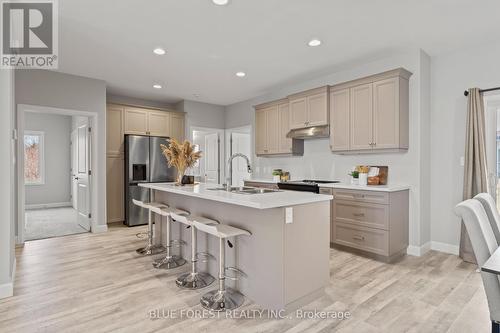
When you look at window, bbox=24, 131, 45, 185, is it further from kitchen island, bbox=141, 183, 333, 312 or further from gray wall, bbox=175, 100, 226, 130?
kitchen island, bbox=141, 183, 333, 312

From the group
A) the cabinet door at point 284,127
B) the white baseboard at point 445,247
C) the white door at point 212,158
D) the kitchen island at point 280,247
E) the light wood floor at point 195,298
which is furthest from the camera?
the white door at point 212,158

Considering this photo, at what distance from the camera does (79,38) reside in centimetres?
330

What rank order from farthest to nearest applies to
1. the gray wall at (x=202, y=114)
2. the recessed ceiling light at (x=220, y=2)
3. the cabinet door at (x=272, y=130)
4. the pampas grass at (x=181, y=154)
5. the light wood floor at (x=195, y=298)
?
the gray wall at (x=202, y=114), the cabinet door at (x=272, y=130), the pampas grass at (x=181, y=154), the recessed ceiling light at (x=220, y=2), the light wood floor at (x=195, y=298)

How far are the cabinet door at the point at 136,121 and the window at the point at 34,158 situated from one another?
12.5 ft

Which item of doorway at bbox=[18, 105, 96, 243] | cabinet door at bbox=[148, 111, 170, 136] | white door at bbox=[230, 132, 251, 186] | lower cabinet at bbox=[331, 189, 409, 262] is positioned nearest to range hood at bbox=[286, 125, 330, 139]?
lower cabinet at bbox=[331, 189, 409, 262]

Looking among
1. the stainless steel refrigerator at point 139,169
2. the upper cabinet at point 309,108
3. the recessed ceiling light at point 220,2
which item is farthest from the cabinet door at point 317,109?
the stainless steel refrigerator at point 139,169

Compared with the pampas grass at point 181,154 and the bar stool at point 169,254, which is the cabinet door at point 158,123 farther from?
the bar stool at point 169,254

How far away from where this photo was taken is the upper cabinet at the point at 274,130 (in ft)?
16.6

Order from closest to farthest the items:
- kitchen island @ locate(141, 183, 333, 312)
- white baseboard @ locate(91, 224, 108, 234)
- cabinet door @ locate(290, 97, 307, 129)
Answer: kitchen island @ locate(141, 183, 333, 312), cabinet door @ locate(290, 97, 307, 129), white baseboard @ locate(91, 224, 108, 234)

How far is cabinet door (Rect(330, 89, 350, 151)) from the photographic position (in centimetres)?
409

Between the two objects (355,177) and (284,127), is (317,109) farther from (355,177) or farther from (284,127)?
(355,177)

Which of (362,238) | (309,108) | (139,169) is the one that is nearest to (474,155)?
(362,238)

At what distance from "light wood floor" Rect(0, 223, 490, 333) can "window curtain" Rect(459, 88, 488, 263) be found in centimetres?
29

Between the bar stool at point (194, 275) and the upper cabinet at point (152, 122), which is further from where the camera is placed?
the upper cabinet at point (152, 122)
